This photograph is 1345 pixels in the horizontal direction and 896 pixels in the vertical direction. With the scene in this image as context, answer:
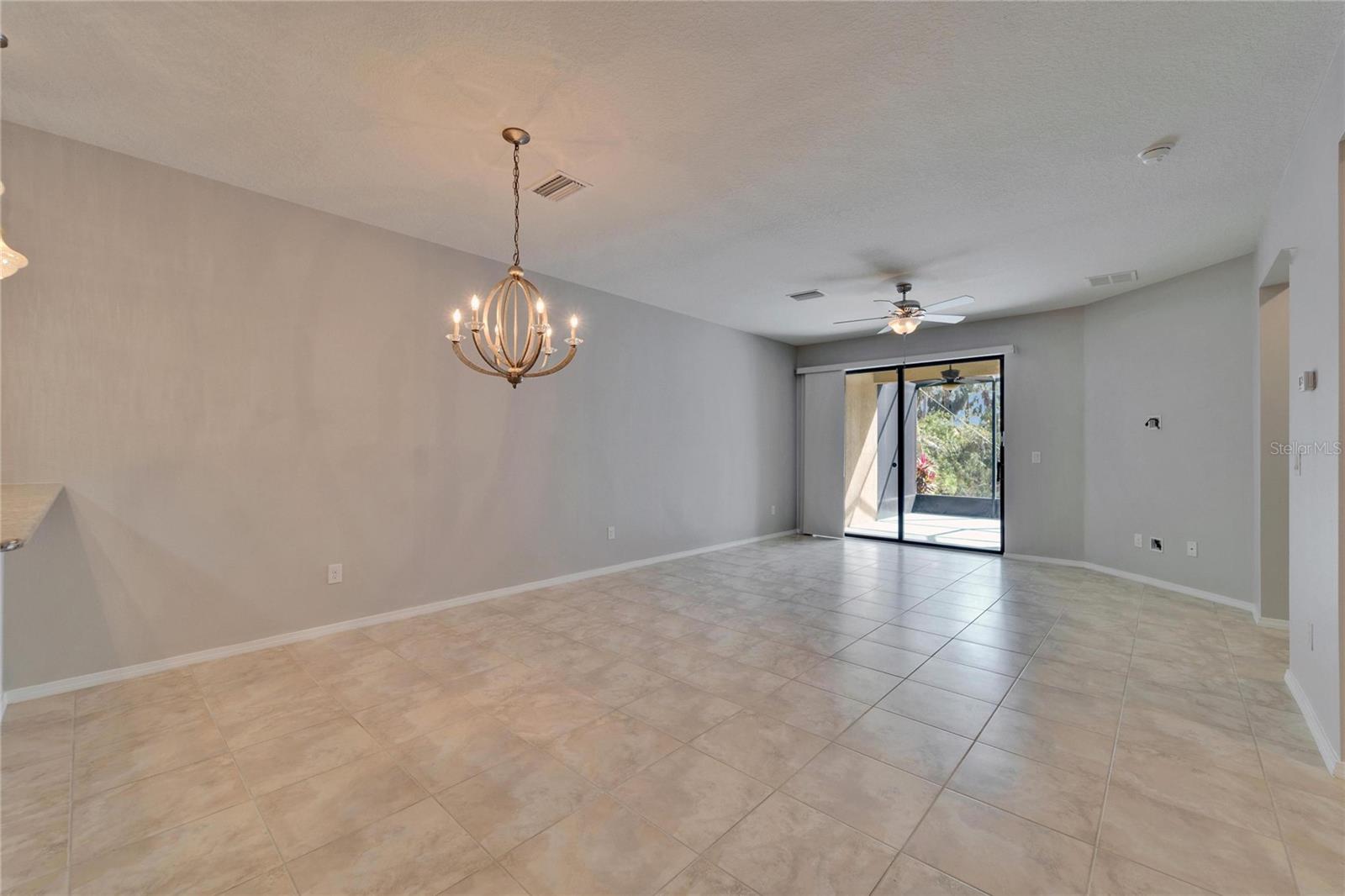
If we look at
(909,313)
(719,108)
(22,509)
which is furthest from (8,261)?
(909,313)

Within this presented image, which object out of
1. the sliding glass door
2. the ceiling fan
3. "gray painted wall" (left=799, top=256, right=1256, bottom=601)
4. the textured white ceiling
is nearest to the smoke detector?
the textured white ceiling

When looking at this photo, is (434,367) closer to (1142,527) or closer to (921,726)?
(921,726)

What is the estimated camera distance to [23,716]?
2.44m

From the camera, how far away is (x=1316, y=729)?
231 centimetres

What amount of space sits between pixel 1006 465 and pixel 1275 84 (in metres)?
4.53

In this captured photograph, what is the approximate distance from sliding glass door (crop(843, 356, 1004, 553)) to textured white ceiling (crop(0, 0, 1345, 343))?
300 centimetres

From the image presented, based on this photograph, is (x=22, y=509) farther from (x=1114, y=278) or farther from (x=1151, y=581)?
(x=1151, y=581)

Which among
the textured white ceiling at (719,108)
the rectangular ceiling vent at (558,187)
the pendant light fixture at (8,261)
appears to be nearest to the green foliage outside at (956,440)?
the textured white ceiling at (719,108)

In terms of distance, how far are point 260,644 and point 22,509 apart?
1.46 m

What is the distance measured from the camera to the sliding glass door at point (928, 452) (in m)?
6.65

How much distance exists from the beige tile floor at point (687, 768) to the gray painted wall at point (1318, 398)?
0.35 metres

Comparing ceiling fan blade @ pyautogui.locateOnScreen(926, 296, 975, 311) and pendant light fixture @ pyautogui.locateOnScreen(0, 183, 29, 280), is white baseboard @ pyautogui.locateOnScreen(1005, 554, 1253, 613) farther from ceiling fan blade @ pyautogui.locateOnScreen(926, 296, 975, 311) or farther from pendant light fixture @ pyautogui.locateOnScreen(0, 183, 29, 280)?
pendant light fixture @ pyautogui.locateOnScreen(0, 183, 29, 280)

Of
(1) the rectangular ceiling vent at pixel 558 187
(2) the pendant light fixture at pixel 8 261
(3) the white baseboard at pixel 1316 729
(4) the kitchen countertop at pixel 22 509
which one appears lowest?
(3) the white baseboard at pixel 1316 729

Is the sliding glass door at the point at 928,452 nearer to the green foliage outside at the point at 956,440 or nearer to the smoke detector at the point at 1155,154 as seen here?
the green foliage outside at the point at 956,440
